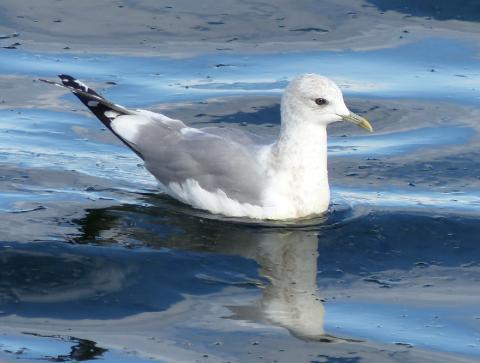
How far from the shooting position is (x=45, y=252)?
309 inches

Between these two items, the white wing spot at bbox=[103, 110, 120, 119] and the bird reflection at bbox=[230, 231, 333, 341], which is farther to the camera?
the white wing spot at bbox=[103, 110, 120, 119]

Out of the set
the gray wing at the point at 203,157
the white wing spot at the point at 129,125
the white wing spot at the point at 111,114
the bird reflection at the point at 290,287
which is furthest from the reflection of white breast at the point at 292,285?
the white wing spot at the point at 111,114

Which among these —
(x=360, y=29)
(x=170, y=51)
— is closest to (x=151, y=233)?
(x=170, y=51)

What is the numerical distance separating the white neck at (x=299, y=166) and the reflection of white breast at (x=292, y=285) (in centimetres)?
27

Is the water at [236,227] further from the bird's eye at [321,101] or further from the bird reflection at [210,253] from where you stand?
the bird's eye at [321,101]

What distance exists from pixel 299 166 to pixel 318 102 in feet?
Answer: 1.41

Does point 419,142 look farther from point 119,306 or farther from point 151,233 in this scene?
point 119,306

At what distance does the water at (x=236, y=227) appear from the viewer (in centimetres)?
700

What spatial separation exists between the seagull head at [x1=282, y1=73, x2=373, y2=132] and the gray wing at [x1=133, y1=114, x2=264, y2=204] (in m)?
0.39

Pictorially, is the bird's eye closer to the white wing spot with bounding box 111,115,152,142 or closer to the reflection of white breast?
the reflection of white breast

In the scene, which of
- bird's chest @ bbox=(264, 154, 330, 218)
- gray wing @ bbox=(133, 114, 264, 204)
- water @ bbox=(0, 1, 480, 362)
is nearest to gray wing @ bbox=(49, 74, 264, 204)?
gray wing @ bbox=(133, 114, 264, 204)

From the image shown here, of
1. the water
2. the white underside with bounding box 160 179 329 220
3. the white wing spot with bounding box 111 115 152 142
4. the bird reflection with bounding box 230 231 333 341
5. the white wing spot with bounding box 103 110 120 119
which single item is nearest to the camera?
the water

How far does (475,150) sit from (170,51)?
12.5 ft

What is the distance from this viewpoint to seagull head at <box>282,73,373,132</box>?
28.3 feet
